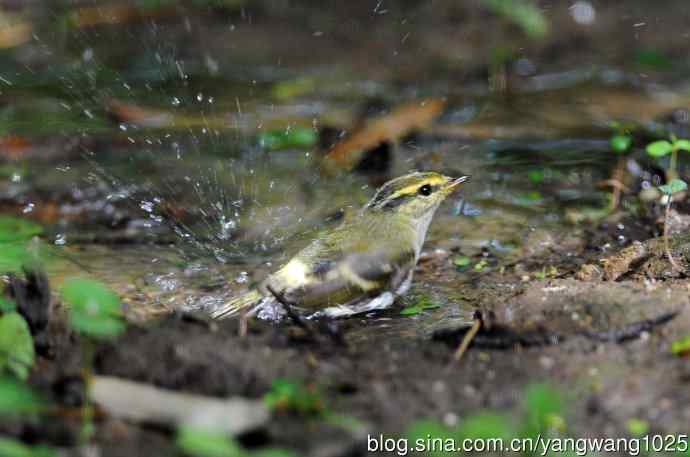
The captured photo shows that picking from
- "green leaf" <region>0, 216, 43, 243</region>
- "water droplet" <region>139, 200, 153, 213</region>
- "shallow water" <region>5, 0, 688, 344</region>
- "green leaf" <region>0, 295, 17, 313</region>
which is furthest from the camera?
"water droplet" <region>139, 200, 153, 213</region>

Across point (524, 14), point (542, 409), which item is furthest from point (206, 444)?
point (524, 14)

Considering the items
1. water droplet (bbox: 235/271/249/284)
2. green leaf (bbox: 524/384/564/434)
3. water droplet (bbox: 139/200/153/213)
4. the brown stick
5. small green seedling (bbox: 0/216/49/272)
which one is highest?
small green seedling (bbox: 0/216/49/272)

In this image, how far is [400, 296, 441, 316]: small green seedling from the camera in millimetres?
3979

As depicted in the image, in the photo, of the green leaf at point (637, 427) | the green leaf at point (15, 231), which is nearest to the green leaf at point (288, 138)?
the green leaf at point (15, 231)

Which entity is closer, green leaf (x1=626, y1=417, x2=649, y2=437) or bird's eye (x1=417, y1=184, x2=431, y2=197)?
green leaf (x1=626, y1=417, x2=649, y2=437)

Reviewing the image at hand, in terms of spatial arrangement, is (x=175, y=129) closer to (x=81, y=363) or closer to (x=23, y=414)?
(x=81, y=363)

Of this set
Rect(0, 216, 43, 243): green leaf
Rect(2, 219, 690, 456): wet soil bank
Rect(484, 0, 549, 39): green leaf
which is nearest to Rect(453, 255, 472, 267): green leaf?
Rect(2, 219, 690, 456): wet soil bank

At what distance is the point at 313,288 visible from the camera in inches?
157

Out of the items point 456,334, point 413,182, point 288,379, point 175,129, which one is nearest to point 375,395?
point 288,379

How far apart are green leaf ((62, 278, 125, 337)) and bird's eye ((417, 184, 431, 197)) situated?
7.57 ft

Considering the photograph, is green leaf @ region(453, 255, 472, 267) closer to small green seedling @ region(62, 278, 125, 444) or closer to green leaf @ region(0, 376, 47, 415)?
small green seedling @ region(62, 278, 125, 444)

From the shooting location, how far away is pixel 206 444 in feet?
6.78

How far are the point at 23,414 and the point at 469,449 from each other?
1.12 metres

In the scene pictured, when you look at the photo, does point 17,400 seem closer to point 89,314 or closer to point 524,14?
point 89,314
